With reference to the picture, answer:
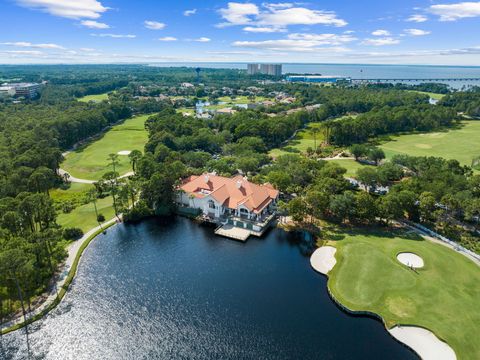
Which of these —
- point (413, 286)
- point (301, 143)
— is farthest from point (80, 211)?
point (301, 143)

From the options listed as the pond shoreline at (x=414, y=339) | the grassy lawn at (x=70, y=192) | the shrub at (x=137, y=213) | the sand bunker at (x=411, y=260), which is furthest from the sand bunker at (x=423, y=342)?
the grassy lawn at (x=70, y=192)

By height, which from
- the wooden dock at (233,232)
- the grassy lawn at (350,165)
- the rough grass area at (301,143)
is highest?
the rough grass area at (301,143)

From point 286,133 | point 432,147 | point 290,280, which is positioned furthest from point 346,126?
point 290,280

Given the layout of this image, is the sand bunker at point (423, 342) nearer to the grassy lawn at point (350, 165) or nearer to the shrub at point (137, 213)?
the shrub at point (137, 213)

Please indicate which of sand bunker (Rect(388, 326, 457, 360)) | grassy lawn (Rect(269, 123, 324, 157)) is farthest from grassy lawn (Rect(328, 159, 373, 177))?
sand bunker (Rect(388, 326, 457, 360))

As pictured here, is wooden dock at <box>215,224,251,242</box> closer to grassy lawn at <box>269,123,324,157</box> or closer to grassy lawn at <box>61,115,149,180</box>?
grassy lawn at <box>61,115,149,180</box>

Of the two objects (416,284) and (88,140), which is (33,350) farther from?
(88,140)
